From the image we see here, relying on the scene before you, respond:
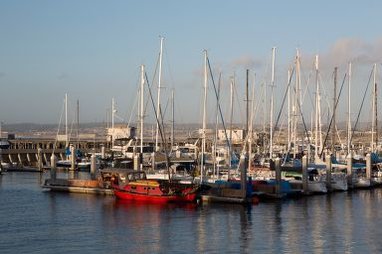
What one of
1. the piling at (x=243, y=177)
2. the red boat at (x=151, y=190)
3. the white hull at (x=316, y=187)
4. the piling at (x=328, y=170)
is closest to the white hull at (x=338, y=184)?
the piling at (x=328, y=170)

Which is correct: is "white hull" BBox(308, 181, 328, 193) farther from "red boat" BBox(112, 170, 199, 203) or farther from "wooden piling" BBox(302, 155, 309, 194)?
"red boat" BBox(112, 170, 199, 203)

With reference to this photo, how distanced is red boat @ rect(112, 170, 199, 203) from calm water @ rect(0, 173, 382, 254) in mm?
1423

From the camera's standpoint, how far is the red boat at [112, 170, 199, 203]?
5119cm

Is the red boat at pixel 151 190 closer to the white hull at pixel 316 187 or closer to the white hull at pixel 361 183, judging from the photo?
the white hull at pixel 316 187

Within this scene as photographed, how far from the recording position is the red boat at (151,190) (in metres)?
51.2

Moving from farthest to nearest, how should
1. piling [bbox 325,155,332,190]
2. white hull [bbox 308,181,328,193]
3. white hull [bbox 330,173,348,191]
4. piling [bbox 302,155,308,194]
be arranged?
1. white hull [bbox 330,173,348,191]
2. piling [bbox 325,155,332,190]
3. white hull [bbox 308,181,328,193]
4. piling [bbox 302,155,308,194]

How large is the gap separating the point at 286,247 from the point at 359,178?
3298cm

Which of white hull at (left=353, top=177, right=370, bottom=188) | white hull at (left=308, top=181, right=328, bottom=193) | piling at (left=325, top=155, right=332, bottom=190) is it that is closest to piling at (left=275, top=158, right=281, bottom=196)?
white hull at (left=308, top=181, right=328, bottom=193)

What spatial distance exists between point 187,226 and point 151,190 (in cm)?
1105

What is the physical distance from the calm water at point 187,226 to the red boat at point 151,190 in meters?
1.42

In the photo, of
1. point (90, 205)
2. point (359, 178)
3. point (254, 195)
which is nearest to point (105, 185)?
point (90, 205)

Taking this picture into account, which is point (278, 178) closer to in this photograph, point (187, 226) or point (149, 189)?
point (149, 189)

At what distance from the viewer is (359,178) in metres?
66.2

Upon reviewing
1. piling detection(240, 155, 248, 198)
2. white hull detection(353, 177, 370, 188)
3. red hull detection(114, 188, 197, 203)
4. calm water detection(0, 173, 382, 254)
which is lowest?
calm water detection(0, 173, 382, 254)
